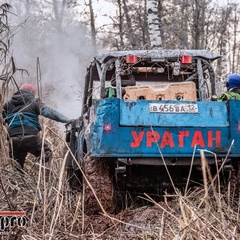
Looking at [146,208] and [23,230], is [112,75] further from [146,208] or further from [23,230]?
[23,230]

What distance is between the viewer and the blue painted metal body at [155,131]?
480 cm

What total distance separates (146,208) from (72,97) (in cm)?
1434

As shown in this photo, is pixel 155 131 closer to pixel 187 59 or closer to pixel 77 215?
pixel 77 215

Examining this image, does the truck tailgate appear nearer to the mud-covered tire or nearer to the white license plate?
the white license plate

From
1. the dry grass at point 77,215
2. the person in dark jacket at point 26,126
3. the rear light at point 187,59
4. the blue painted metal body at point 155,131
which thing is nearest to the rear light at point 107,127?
the blue painted metal body at point 155,131

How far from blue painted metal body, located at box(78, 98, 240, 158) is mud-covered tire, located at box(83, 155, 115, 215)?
16cm

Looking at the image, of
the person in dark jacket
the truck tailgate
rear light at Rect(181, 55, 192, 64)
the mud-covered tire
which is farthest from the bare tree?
the mud-covered tire

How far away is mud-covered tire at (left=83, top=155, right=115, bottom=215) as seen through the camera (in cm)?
487

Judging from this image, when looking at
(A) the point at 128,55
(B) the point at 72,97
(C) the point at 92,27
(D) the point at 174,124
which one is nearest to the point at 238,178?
(D) the point at 174,124

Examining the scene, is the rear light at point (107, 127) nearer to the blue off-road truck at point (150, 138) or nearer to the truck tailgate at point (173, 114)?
the blue off-road truck at point (150, 138)

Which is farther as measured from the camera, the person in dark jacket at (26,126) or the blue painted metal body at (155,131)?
the person in dark jacket at (26,126)

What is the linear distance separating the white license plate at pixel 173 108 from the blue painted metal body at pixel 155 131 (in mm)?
31

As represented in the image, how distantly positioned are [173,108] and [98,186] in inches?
40.6

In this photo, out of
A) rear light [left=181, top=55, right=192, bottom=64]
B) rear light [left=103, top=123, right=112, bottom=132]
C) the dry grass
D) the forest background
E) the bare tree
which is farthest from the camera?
the forest background
